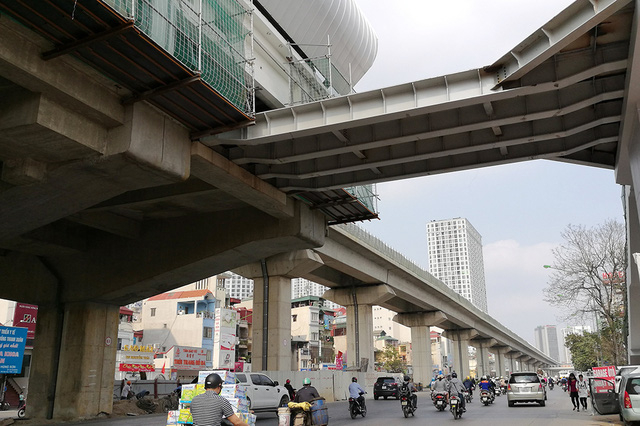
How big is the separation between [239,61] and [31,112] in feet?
23.4

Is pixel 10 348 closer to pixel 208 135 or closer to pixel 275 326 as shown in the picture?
pixel 275 326

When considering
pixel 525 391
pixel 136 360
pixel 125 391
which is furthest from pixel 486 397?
pixel 136 360

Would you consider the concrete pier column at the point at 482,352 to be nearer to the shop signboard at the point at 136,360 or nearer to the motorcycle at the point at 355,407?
the shop signboard at the point at 136,360

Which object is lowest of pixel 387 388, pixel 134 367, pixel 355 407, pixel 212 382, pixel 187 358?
pixel 387 388

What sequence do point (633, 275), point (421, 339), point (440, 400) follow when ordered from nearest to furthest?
point (440, 400) → point (633, 275) → point (421, 339)

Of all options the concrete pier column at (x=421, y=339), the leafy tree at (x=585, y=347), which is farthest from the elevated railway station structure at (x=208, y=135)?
the leafy tree at (x=585, y=347)

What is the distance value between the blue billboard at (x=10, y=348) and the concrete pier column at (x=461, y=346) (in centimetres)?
6576

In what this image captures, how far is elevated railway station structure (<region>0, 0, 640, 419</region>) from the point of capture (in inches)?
516

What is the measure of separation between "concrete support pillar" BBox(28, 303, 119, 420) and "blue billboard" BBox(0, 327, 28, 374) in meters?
1.32

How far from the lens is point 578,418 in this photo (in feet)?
64.3

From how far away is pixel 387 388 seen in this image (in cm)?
3959

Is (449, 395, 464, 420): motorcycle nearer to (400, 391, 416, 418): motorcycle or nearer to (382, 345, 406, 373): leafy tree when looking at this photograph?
(400, 391, 416, 418): motorcycle

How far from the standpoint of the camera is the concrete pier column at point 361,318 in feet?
144

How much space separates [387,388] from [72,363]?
23.0m
